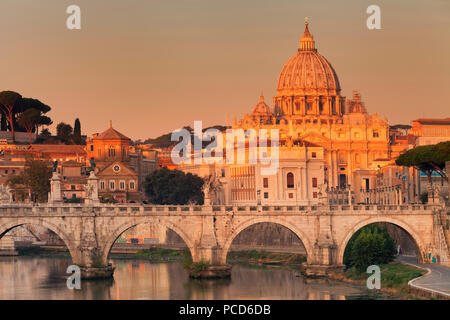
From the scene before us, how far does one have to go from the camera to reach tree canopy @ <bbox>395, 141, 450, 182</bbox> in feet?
341

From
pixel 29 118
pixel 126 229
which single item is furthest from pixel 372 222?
pixel 29 118

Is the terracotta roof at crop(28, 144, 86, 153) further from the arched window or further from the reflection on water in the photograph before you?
the reflection on water

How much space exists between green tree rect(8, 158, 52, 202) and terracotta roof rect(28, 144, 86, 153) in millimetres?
33716

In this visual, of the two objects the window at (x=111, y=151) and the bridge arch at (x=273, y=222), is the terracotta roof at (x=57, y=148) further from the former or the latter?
the bridge arch at (x=273, y=222)

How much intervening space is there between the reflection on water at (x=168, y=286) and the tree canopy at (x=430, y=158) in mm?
16059

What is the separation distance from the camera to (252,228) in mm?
121375

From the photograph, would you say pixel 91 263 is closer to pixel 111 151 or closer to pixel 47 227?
pixel 47 227

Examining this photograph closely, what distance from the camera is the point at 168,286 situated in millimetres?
89938

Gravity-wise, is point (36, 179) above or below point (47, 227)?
above

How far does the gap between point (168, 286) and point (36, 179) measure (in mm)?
54563

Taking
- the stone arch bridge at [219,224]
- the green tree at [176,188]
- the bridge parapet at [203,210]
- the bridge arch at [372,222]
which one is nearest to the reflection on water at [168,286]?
the stone arch bridge at [219,224]

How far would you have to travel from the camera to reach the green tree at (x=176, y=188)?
15238cm

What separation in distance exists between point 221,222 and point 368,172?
75.0 meters
